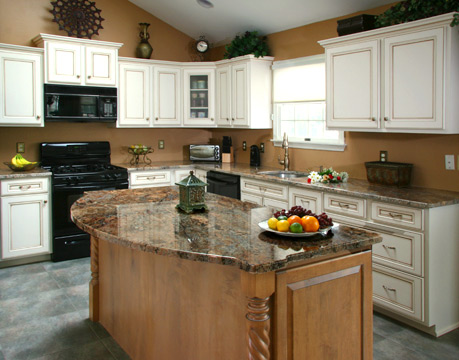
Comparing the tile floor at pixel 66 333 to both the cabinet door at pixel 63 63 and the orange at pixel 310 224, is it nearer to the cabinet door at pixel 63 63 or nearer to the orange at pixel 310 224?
the orange at pixel 310 224

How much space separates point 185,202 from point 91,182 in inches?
98.2

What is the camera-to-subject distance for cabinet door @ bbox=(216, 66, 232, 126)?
554cm

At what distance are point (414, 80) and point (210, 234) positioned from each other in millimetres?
2074

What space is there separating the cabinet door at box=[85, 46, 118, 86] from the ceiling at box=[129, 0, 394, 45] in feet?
3.26

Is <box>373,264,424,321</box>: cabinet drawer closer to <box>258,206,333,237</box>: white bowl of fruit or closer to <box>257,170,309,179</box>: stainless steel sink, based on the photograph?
<box>258,206,333,237</box>: white bowl of fruit

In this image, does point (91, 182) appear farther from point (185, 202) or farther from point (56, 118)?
point (185, 202)

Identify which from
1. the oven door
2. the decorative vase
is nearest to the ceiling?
the decorative vase

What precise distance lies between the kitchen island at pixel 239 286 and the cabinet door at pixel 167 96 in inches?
122

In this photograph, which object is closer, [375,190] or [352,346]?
[352,346]

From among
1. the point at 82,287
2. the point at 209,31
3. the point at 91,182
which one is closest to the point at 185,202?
the point at 82,287

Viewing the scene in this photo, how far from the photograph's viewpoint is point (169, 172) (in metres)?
5.58

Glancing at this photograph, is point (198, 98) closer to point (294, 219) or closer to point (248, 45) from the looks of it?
point (248, 45)

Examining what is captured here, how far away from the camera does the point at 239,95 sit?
5.36 meters

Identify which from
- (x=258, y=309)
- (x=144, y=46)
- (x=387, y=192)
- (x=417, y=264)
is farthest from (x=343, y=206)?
(x=144, y=46)
